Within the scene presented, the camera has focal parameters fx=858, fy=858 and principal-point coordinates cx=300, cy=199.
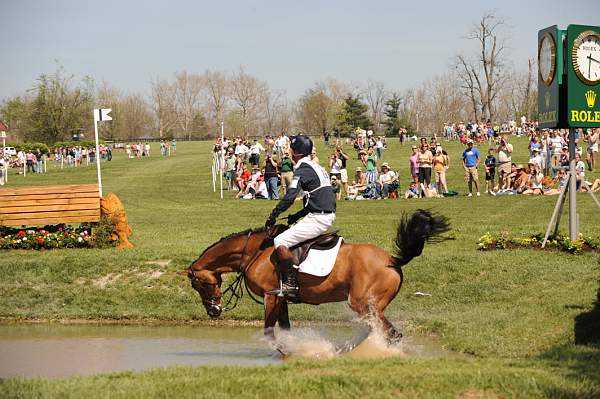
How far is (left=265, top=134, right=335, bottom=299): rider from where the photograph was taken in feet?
35.1

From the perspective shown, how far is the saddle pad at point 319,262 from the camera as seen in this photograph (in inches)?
423

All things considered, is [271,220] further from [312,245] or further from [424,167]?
[424,167]

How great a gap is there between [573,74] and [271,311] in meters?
9.64

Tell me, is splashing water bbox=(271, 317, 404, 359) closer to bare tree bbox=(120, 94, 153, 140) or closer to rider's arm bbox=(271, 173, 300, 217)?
rider's arm bbox=(271, 173, 300, 217)

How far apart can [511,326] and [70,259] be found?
9738mm

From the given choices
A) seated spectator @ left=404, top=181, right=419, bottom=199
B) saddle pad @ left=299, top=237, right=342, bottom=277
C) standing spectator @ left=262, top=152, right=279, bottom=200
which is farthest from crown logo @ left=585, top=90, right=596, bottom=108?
standing spectator @ left=262, top=152, right=279, bottom=200

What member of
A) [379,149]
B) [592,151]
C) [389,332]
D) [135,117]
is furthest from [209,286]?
[135,117]

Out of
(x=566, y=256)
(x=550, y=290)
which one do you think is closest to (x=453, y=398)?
(x=550, y=290)

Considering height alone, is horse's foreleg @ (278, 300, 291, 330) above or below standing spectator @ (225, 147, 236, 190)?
below

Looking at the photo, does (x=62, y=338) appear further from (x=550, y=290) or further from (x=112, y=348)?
(x=550, y=290)

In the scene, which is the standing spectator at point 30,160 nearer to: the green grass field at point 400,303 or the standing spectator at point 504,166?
the green grass field at point 400,303

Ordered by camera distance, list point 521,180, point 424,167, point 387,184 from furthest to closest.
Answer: point 387,184 < point 424,167 < point 521,180

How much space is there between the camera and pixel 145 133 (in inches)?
5251

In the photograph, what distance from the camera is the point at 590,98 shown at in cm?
1761
